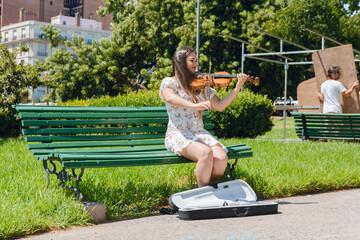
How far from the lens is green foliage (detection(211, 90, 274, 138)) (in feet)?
39.2

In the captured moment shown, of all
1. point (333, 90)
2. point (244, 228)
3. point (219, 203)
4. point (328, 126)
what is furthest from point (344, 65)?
point (244, 228)

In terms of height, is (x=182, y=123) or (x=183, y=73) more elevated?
(x=183, y=73)

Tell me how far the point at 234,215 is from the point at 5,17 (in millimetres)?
84984

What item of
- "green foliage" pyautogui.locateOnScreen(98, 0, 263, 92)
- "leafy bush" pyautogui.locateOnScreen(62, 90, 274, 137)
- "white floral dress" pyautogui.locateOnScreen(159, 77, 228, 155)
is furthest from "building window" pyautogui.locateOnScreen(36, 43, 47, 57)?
"white floral dress" pyautogui.locateOnScreen(159, 77, 228, 155)

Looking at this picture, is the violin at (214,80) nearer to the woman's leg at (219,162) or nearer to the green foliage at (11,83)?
the woman's leg at (219,162)

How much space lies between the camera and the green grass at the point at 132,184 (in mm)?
4062

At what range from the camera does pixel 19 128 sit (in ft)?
40.4

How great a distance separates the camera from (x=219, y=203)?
4.59m

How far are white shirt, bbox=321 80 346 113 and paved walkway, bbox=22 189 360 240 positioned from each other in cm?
578

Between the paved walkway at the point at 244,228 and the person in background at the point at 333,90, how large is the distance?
5806 mm

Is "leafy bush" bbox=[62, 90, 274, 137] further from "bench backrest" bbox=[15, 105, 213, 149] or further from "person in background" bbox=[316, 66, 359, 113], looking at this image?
"bench backrest" bbox=[15, 105, 213, 149]

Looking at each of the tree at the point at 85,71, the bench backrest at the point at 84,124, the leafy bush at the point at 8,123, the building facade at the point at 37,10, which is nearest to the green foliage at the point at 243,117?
the leafy bush at the point at 8,123

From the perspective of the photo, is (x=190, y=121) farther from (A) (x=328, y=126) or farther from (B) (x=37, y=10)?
(B) (x=37, y=10)

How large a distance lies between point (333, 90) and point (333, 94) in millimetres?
83
